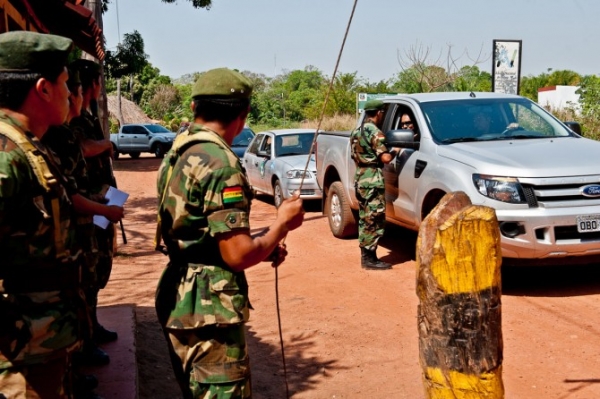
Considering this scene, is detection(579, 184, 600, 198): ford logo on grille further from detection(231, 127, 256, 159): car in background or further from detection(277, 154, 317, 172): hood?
Answer: detection(231, 127, 256, 159): car in background

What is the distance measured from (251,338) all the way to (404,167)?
2929mm

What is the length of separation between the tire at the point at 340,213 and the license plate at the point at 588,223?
372cm

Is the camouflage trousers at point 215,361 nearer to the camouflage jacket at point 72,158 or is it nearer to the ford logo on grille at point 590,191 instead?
the camouflage jacket at point 72,158

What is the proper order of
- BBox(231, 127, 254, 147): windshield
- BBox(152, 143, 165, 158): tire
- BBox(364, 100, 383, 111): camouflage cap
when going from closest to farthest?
BBox(364, 100, 383, 111): camouflage cap, BBox(231, 127, 254, 147): windshield, BBox(152, 143, 165, 158): tire

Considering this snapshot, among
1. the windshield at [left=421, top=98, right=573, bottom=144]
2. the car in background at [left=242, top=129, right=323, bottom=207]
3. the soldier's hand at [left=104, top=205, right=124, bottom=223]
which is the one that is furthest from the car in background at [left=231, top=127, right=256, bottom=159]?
the soldier's hand at [left=104, top=205, right=124, bottom=223]

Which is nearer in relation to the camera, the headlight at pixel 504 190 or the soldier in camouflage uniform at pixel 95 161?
the soldier in camouflage uniform at pixel 95 161

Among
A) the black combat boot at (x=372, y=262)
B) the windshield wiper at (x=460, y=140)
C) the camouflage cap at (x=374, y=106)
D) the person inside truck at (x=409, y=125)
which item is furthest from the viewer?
the camouflage cap at (x=374, y=106)

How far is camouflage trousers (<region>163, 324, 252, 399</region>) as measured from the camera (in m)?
2.72

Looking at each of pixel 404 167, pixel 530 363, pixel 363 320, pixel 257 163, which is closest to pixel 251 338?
pixel 363 320

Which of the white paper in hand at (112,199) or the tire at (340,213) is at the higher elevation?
the white paper in hand at (112,199)

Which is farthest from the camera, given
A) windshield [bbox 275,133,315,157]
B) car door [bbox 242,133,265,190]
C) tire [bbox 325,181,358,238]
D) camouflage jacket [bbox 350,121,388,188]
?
car door [bbox 242,133,265,190]

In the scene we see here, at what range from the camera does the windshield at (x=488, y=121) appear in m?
7.60

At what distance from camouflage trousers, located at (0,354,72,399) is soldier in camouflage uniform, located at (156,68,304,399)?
0.47 meters

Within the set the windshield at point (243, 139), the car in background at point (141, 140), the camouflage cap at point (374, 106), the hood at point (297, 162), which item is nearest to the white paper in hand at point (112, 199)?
the camouflage cap at point (374, 106)
